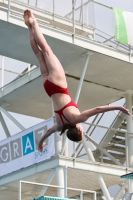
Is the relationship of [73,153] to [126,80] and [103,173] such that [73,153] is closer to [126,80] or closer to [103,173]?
[103,173]

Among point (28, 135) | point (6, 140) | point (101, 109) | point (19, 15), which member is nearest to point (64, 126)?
point (101, 109)

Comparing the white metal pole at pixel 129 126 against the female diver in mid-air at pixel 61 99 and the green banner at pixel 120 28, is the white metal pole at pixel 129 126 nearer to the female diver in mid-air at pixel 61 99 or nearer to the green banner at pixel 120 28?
the green banner at pixel 120 28

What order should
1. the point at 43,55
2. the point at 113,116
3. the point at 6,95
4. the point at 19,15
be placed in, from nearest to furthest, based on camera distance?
1. the point at 43,55
2. the point at 19,15
3. the point at 6,95
4. the point at 113,116

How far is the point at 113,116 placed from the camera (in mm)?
25859

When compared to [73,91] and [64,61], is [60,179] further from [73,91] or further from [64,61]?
[73,91]

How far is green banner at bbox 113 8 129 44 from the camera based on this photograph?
819 inches

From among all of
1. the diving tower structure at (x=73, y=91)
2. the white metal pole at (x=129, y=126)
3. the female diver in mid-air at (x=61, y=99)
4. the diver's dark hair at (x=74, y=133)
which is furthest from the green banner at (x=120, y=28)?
the diver's dark hair at (x=74, y=133)

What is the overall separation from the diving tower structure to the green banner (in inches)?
17.2

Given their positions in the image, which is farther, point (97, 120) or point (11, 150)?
point (97, 120)

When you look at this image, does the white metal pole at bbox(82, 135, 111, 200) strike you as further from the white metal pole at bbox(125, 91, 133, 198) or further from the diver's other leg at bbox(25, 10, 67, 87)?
the diver's other leg at bbox(25, 10, 67, 87)

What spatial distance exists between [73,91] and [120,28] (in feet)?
14.4

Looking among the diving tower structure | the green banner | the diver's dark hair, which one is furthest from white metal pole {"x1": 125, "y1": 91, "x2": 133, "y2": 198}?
the diver's dark hair

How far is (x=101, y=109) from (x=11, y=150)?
12.2 metres

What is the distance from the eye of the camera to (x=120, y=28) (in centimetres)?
2091
